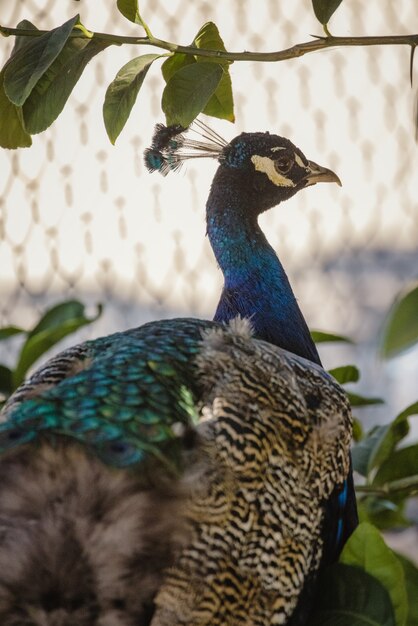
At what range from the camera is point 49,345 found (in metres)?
1.35

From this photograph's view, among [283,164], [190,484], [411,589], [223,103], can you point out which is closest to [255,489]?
[190,484]

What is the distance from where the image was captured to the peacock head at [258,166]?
1.30m

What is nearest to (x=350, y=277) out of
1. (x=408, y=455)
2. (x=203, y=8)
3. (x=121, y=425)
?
(x=203, y=8)

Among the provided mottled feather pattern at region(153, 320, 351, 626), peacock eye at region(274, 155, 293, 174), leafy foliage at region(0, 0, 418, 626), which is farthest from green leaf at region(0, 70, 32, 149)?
peacock eye at region(274, 155, 293, 174)

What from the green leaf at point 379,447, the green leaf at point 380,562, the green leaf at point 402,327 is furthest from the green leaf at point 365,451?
the green leaf at point 402,327

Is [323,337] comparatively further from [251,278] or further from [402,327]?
[402,327]

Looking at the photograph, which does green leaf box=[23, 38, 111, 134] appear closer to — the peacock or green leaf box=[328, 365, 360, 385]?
the peacock

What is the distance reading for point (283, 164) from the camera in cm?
133

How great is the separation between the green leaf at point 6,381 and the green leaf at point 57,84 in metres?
0.58

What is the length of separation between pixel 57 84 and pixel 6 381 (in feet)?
2.02

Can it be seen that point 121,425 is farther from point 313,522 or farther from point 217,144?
point 217,144

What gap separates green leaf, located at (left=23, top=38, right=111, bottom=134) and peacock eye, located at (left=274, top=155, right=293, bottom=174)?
1.67ft

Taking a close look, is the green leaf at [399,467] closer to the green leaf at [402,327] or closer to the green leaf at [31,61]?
the green leaf at [31,61]

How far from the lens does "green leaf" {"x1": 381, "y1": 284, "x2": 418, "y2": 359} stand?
36 cm
